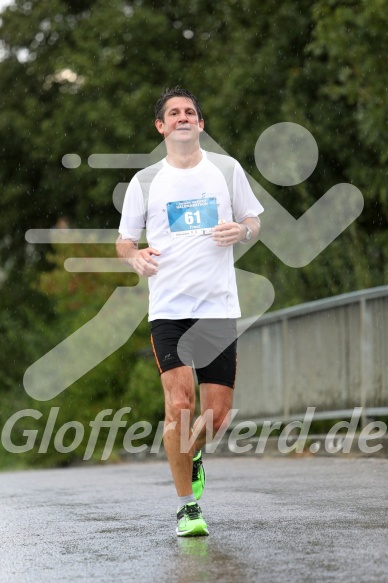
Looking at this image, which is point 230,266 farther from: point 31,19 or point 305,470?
point 31,19

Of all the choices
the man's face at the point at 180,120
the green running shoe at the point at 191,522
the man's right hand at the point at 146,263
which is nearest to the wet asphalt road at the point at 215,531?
the green running shoe at the point at 191,522

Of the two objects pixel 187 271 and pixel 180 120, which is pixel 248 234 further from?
pixel 180 120

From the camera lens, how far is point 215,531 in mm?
6684

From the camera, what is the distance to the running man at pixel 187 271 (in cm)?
679

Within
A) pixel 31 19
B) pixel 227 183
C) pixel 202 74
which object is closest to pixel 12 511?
pixel 227 183

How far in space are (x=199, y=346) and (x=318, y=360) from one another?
6.79 metres

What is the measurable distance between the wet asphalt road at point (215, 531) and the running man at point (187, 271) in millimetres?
471

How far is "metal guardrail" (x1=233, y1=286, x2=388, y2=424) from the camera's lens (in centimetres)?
1239

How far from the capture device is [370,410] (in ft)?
40.8

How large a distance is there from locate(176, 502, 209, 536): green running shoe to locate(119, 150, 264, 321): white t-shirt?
94 centimetres

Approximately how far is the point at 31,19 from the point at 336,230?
20.0 meters

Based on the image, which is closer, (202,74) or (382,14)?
(382,14)

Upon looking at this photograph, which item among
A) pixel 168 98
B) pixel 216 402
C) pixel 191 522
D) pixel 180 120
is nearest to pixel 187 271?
pixel 216 402

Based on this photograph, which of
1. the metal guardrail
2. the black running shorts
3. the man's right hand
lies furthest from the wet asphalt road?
the metal guardrail
